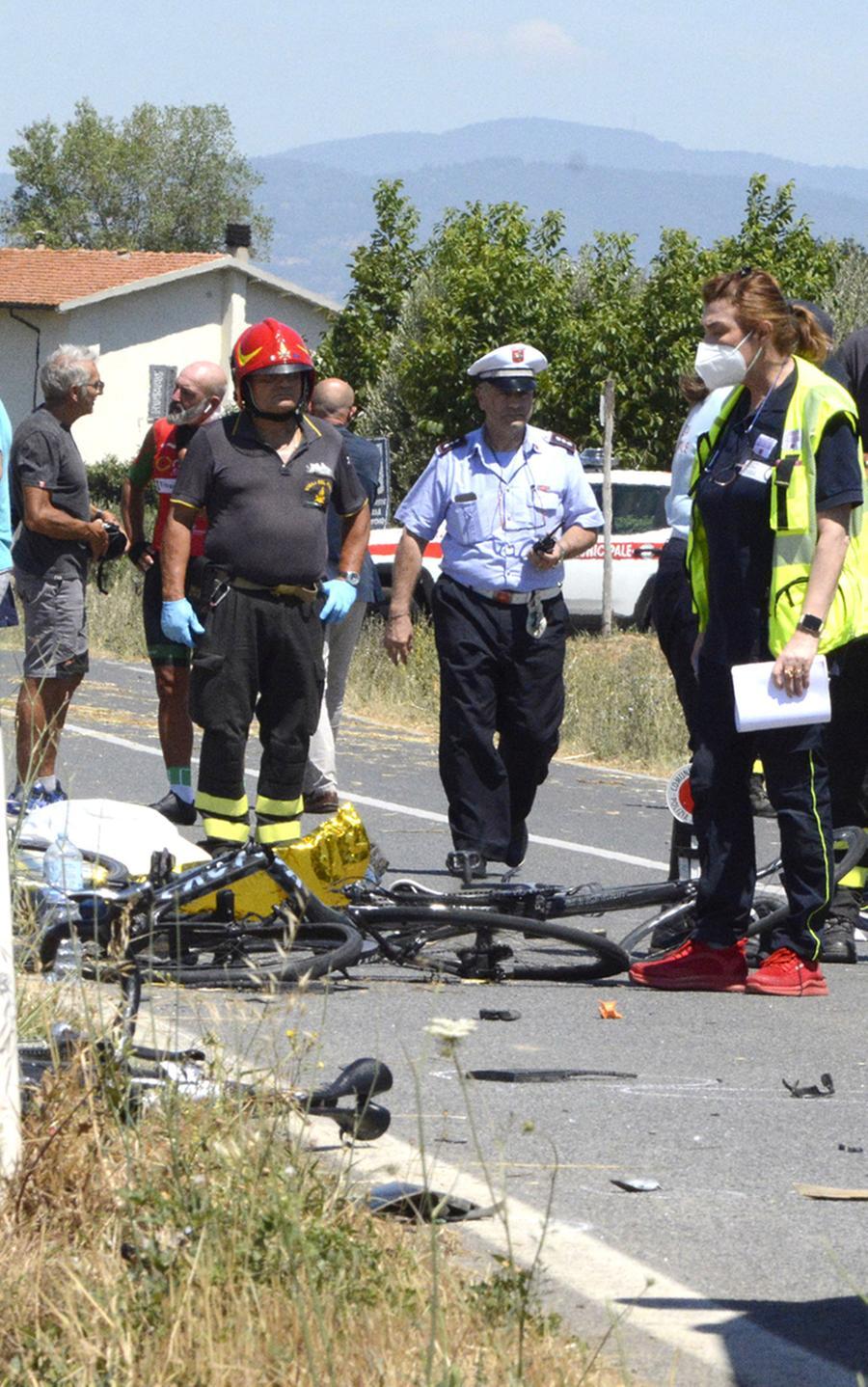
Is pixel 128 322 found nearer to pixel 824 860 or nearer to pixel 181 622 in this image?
pixel 181 622

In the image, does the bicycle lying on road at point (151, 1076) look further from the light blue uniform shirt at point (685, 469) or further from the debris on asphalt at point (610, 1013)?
the light blue uniform shirt at point (685, 469)

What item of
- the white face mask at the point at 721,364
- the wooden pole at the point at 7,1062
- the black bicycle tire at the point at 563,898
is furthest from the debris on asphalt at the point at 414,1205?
the white face mask at the point at 721,364

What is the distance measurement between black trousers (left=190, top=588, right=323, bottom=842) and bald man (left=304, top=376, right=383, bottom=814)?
1.83 meters

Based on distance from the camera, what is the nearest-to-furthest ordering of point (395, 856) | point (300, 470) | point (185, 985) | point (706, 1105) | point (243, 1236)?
point (243, 1236)
point (706, 1105)
point (185, 985)
point (300, 470)
point (395, 856)

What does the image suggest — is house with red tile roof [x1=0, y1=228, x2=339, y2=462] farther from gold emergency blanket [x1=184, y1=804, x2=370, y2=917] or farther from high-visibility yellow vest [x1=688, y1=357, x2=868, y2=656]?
high-visibility yellow vest [x1=688, y1=357, x2=868, y2=656]

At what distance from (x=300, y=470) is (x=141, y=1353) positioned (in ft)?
17.2

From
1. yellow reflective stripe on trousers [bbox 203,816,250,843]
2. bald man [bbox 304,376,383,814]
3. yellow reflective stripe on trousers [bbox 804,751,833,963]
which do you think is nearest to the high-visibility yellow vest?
yellow reflective stripe on trousers [bbox 804,751,833,963]

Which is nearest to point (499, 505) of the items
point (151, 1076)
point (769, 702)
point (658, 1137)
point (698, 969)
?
point (769, 702)

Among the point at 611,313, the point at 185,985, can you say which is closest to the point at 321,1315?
the point at 185,985

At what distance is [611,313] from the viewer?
37.0 m

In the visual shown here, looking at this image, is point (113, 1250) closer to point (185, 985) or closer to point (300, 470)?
point (185, 985)

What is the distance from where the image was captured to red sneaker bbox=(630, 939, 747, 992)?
678cm

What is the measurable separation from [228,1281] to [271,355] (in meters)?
5.01

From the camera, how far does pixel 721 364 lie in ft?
21.8
